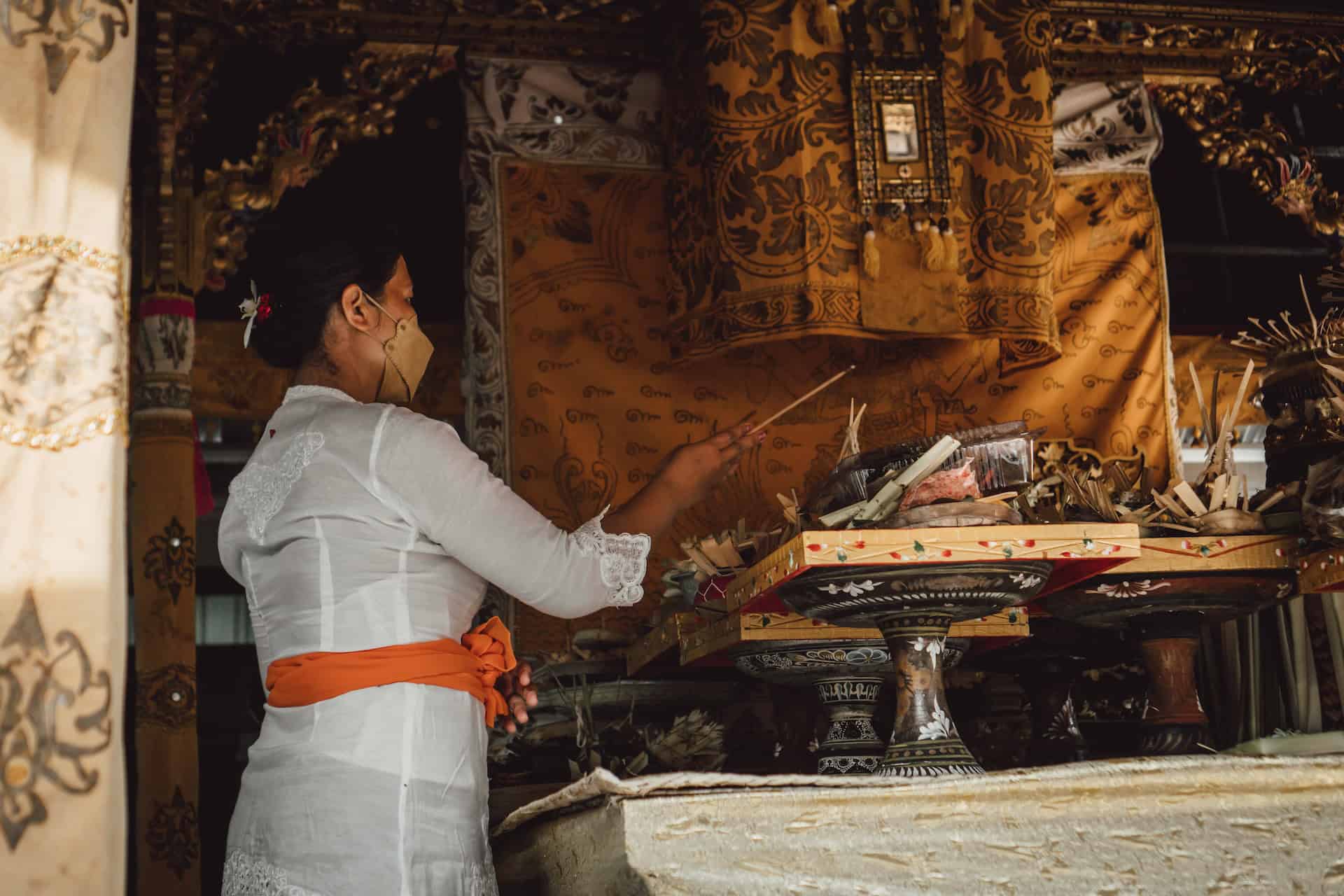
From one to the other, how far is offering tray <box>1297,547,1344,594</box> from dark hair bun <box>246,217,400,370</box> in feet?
5.04

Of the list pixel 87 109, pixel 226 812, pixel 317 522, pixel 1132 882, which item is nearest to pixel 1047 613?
pixel 1132 882

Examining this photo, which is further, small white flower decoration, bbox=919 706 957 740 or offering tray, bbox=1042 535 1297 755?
offering tray, bbox=1042 535 1297 755

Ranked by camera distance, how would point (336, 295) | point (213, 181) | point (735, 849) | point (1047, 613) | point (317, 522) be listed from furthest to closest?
point (213, 181) → point (1047, 613) → point (336, 295) → point (317, 522) → point (735, 849)

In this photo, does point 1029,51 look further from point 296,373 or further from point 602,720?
point 296,373

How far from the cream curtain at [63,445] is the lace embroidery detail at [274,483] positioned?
713mm

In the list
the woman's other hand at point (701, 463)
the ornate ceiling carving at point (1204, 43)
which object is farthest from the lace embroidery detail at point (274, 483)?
the ornate ceiling carving at point (1204, 43)

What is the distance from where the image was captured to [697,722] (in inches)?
106

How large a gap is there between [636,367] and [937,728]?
7.01ft

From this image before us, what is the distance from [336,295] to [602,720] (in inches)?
48.4

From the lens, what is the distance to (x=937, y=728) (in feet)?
6.89

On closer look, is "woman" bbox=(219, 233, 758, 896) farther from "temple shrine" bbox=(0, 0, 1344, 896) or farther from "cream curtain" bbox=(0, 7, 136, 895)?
"cream curtain" bbox=(0, 7, 136, 895)

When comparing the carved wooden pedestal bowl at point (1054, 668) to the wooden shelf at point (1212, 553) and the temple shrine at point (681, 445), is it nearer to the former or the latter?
the temple shrine at point (681, 445)

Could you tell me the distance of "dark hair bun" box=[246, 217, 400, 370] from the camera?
2277mm

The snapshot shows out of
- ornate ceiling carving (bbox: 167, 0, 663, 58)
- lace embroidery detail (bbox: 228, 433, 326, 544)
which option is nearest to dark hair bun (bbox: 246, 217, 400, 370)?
lace embroidery detail (bbox: 228, 433, 326, 544)
